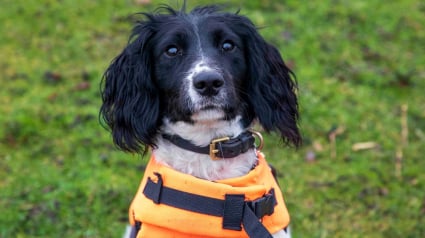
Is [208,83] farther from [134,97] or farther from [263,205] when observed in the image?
[263,205]

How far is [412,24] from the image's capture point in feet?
24.8

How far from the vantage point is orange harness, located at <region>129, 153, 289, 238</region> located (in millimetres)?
3227

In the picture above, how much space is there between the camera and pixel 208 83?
3174 mm

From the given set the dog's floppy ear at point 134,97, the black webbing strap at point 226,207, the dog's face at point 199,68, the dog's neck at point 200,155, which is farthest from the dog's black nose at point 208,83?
the black webbing strap at point 226,207

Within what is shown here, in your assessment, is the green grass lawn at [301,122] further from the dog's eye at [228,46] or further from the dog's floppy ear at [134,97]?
the dog's eye at [228,46]

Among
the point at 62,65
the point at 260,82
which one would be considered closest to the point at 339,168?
the point at 260,82

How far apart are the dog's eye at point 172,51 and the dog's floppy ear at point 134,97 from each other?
6.1 inches


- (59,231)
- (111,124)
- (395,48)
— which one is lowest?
(59,231)

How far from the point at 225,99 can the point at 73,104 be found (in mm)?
3307

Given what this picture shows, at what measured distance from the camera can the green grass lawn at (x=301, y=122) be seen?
4.89 metres

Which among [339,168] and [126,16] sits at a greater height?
[126,16]

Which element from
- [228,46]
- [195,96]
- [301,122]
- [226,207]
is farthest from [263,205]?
[301,122]

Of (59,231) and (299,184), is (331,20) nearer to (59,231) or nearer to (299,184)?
(299,184)

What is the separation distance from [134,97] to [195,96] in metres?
0.49
